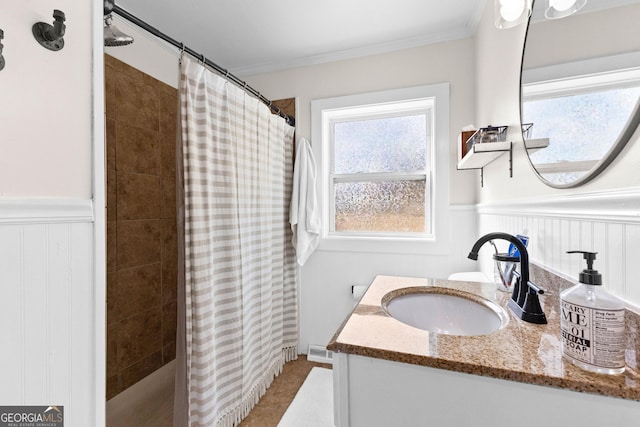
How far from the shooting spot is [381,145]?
218cm

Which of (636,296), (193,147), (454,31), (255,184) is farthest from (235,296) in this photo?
(454,31)

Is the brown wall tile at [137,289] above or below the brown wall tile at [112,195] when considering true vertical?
below

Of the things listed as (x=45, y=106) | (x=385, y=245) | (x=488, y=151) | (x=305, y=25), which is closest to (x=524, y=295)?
(x=488, y=151)

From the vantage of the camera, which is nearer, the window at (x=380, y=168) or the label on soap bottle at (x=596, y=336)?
the label on soap bottle at (x=596, y=336)

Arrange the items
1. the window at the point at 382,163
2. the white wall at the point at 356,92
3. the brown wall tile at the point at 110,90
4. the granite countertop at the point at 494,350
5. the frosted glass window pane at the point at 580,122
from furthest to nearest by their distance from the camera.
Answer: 1. the window at the point at 382,163
2. the white wall at the point at 356,92
3. the brown wall tile at the point at 110,90
4. the frosted glass window pane at the point at 580,122
5. the granite countertop at the point at 494,350

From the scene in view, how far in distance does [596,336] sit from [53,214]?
1212mm

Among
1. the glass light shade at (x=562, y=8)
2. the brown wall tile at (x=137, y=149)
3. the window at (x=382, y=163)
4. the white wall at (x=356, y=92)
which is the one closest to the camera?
the glass light shade at (x=562, y=8)

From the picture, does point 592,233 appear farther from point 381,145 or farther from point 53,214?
point 381,145

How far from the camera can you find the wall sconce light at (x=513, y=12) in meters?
1.01

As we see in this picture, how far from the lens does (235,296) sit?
1480 mm

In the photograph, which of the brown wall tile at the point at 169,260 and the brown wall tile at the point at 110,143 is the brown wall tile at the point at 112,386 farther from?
the brown wall tile at the point at 110,143

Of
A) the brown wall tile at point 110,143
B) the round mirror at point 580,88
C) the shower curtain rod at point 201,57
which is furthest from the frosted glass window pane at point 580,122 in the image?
the brown wall tile at point 110,143

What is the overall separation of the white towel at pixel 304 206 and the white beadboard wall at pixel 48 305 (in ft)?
4.57

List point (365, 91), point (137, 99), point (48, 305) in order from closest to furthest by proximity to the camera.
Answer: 1. point (48, 305)
2. point (137, 99)
3. point (365, 91)
